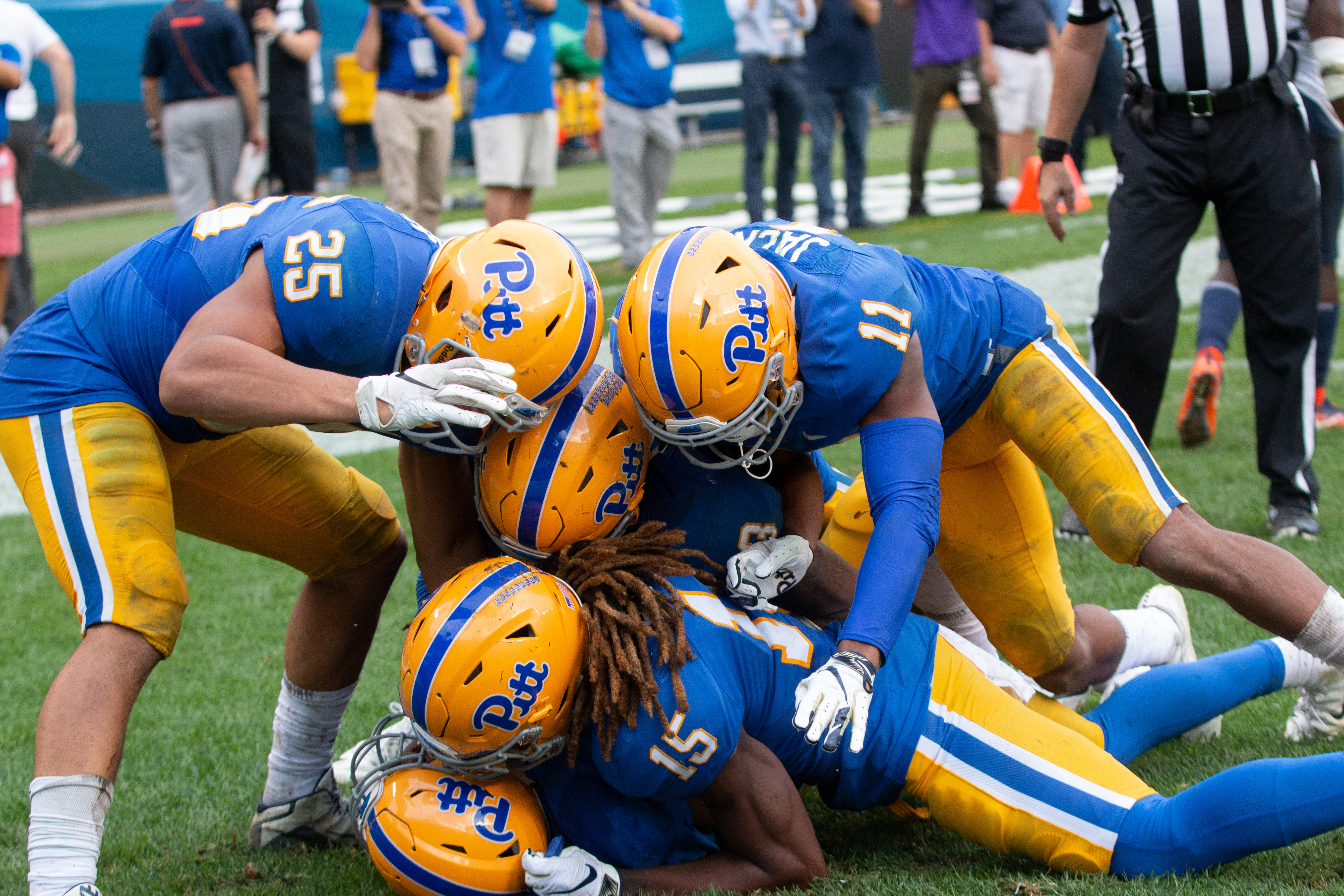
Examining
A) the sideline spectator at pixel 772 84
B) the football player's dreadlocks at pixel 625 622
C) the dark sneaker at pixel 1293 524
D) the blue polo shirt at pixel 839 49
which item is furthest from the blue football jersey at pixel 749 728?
the blue polo shirt at pixel 839 49

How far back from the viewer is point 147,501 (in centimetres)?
260

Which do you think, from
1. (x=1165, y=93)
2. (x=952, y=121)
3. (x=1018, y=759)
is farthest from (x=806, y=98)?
(x=952, y=121)

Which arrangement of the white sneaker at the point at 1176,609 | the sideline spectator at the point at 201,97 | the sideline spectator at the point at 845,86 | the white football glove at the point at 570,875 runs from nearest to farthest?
the white football glove at the point at 570,875
the white sneaker at the point at 1176,609
the sideline spectator at the point at 201,97
the sideline spectator at the point at 845,86

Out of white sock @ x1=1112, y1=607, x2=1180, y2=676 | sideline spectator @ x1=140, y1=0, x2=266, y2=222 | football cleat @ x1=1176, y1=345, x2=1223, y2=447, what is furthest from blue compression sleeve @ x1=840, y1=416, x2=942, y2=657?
sideline spectator @ x1=140, y1=0, x2=266, y2=222

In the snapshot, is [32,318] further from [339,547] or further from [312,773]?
[312,773]

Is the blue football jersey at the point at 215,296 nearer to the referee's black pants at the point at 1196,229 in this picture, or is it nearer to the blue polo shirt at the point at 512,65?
the referee's black pants at the point at 1196,229

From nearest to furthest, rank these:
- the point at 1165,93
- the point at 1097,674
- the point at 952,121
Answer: the point at 1097,674
the point at 1165,93
the point at 952,121

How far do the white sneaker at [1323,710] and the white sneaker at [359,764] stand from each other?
2094 mm

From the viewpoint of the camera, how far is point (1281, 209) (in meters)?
3.94

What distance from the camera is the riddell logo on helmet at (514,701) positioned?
2412 millimetres

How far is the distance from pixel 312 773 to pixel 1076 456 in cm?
190

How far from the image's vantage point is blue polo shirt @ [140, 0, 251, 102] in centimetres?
803

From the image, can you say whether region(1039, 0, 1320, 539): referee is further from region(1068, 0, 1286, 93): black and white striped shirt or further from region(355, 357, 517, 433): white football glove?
region(355, 357, 517, 433): white football glove

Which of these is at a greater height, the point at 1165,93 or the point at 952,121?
the point at 1165,93
